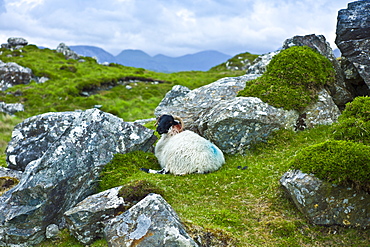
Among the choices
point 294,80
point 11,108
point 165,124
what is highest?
point 294,80

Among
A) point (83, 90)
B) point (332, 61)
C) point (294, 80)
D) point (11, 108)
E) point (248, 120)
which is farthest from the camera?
point (83, 90)

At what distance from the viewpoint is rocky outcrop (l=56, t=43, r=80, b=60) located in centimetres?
8259

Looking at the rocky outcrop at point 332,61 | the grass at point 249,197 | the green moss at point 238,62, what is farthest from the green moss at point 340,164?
the green moss at point 238,62

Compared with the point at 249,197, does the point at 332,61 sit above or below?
above

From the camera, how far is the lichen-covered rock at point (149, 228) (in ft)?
22.7

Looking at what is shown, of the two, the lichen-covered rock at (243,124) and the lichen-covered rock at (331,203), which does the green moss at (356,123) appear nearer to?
the lichen-covered rock at (331,203)

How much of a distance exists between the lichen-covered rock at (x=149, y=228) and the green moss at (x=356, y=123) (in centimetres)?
653

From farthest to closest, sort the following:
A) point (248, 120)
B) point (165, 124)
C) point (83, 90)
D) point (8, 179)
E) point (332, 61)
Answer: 1. point (83, 90)
2. point (332, 61)
3. point (165, 124)
4. point (248, 120)
5. point (8, 179)

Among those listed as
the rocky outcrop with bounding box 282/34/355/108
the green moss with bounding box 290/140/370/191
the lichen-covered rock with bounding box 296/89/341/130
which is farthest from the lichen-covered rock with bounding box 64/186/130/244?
the rocky outcrop with bounding box 282/34/355/108

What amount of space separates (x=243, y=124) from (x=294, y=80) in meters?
4.19

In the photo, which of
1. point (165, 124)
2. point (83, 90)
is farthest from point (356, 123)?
point (83, 90)

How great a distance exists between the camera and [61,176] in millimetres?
11078

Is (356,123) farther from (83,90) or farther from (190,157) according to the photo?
(83,90)

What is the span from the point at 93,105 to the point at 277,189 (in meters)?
34.1
